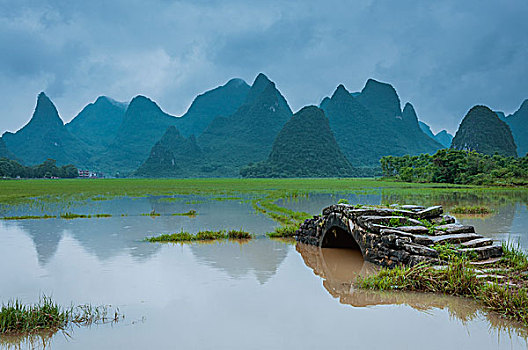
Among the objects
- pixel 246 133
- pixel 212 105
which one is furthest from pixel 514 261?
pixel 212 105

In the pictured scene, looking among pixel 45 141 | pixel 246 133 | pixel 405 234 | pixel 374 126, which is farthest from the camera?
pixel 45 141

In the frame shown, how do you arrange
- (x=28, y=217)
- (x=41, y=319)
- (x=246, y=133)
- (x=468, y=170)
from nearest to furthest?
(x=41, y=319)
(x=28, y=217)
(x=468, y=170)
(x=246, y=133)

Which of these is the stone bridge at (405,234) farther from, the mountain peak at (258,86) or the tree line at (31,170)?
the mountain peak at (258,86)

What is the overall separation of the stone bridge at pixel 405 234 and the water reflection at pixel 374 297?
1.08 ft

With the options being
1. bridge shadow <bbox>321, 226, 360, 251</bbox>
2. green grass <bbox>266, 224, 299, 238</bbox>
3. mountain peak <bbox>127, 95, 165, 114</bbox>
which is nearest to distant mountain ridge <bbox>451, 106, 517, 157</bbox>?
green grass <bbox>266, 224, 299, 238</bbox>

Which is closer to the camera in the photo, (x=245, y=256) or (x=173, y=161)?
(x=245, y=256)

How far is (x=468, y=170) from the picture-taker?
3369 centimetres

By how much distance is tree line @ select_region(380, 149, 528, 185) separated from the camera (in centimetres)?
2967

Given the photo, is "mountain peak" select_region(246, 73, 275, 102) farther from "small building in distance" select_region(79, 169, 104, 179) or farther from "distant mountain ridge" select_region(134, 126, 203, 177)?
"small building in distance" select_region(79, 169, 104, 179)

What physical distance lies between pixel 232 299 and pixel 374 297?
1.44 meters

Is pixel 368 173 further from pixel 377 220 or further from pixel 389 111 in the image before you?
pixel 377 220

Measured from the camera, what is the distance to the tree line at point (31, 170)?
58.5 m

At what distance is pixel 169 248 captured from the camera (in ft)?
22.1

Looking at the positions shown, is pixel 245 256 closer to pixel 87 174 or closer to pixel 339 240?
pixel 339 240
